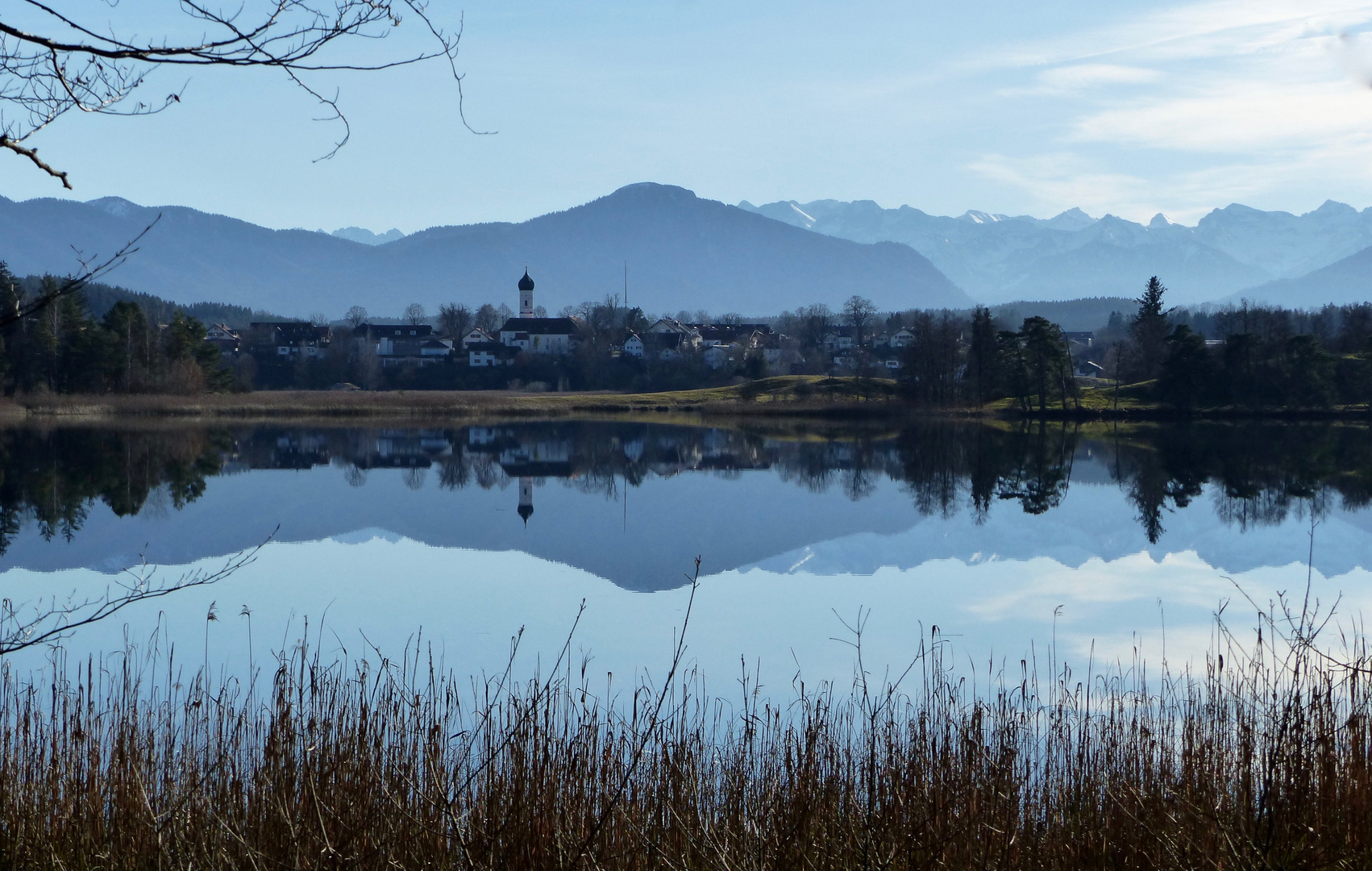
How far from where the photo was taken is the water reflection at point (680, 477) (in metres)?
25.5

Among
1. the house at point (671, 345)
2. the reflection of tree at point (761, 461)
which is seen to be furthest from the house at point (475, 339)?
the reflection of tree at point (761, 461)

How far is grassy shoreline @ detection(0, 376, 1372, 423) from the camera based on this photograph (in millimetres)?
61469

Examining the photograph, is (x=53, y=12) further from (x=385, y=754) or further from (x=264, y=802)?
(x=385, y=754)

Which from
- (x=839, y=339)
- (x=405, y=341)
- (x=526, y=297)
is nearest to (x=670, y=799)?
(x=839, y=339)

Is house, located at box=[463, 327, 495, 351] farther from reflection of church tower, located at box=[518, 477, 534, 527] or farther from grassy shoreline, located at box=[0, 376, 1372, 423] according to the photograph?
reflection of church tower, located at box=[518, 477, 534, 527]

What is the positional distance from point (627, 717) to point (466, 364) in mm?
92889

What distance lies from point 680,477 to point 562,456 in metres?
7.82

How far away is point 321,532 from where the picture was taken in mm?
24328

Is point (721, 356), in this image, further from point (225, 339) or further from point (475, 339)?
point (225, 339)

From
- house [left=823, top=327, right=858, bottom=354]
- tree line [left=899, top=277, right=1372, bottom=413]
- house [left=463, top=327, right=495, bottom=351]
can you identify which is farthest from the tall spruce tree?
house [left=463, top=327, right=495, bottom=351]

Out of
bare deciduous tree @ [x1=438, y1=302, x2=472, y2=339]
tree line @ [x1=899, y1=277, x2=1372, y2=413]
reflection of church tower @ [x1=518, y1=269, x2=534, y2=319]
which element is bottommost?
tree line @ [x1=899, y1=277, x2=1372, y2=413]

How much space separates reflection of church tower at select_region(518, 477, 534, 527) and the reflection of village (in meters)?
0.04

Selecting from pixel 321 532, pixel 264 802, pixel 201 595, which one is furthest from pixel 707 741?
pixel 321 532

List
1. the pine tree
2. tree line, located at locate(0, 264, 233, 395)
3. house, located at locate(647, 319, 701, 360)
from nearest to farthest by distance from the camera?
tree line, located at locate(0, 264, 233, 395) < the pine tree < house, located at locate(647, 319, 701, 360)
